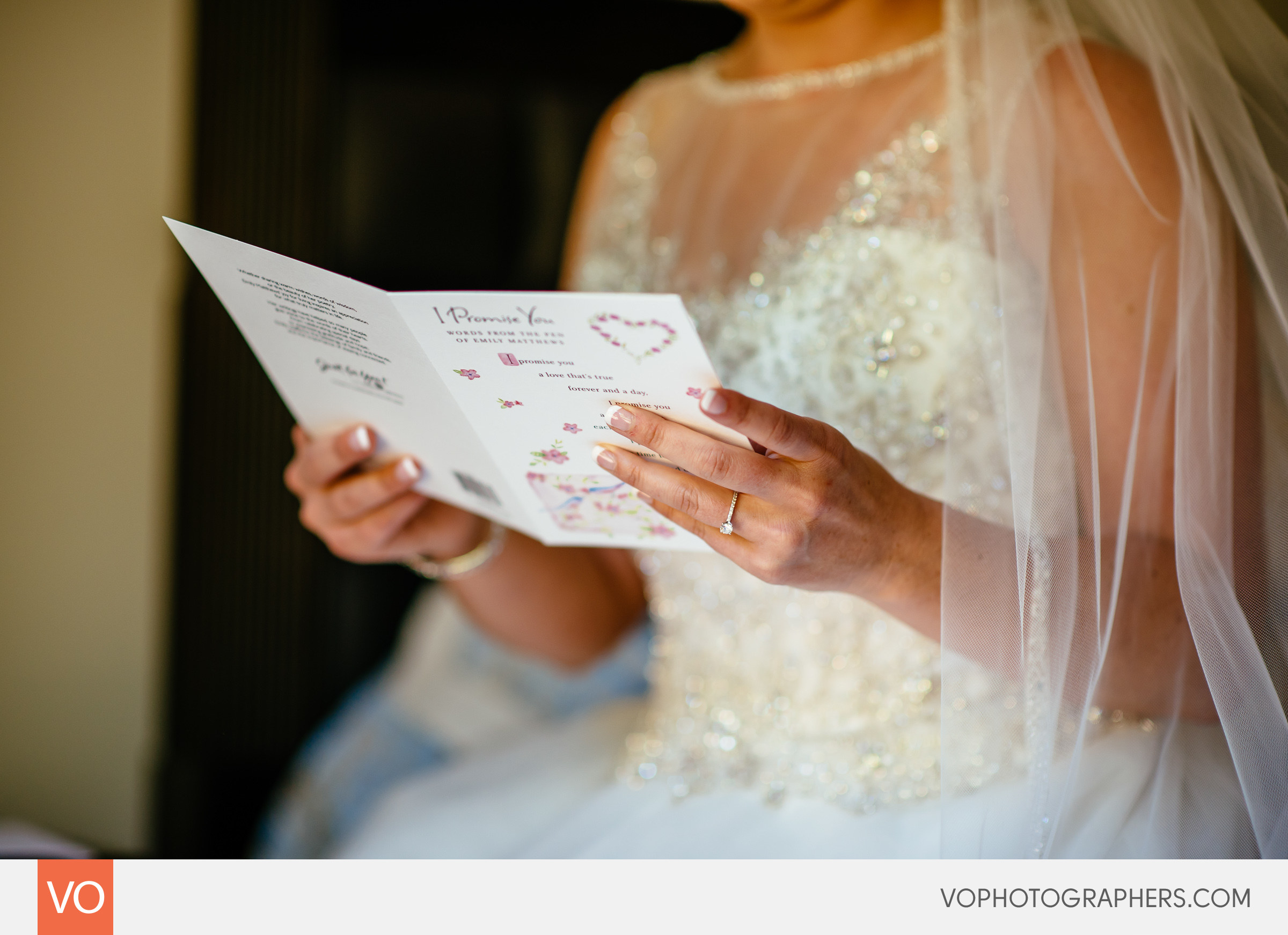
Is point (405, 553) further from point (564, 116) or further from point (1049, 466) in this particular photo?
point (564, 116)

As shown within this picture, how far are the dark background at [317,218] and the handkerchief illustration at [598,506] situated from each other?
1.09m

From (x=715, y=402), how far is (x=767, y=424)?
35 millimetres

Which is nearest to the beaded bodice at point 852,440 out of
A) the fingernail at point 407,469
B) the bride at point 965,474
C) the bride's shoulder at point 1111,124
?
the bride at point 965,474

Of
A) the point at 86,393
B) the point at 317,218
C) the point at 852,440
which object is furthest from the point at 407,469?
the point at 86,393

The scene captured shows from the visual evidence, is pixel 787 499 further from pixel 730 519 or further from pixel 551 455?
pixel 551 455

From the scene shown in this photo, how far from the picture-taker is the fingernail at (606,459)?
61 cm

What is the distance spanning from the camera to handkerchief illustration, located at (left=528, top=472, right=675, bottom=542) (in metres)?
0.69

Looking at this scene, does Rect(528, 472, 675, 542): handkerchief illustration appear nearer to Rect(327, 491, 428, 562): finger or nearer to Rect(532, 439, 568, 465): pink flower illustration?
Rect(532, 439, 568, 465): pink flower illustration

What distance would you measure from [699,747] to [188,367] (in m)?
1.19

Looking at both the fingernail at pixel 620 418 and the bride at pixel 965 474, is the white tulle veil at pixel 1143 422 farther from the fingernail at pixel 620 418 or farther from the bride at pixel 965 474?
the fingernail at pixel 620 418
